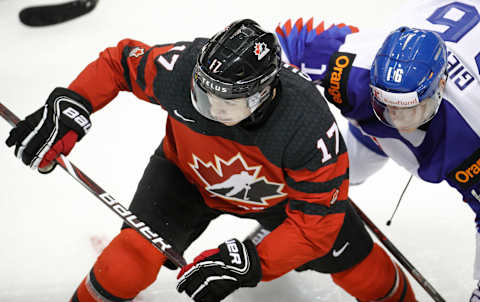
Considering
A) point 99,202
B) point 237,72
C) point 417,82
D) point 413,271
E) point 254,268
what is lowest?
point 413,271

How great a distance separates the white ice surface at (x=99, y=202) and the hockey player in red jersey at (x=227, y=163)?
1.56 ft

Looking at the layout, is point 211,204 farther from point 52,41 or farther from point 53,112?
point 52,41

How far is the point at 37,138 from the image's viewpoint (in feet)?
6.74

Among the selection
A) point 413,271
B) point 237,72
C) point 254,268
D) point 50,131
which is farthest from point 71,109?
point 413,271

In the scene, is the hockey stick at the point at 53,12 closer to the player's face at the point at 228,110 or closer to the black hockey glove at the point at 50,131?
the black hockey glove at the point at 50,131

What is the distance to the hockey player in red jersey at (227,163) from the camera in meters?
1.83

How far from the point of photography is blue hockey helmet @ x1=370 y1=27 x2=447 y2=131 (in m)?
1.94

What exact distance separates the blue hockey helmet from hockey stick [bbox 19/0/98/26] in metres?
2.49

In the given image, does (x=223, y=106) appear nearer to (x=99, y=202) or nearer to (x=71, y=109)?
(x=71, y=109)

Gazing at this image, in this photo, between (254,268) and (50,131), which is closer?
(254,268)

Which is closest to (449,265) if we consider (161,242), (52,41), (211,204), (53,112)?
(211,204)

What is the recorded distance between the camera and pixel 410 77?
1.94m

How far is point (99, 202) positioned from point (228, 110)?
1364 millimetres

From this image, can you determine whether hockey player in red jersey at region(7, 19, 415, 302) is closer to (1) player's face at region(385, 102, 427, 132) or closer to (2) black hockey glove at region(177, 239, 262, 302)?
(2) black hockey glove at region(177, 239, 262, 302)
